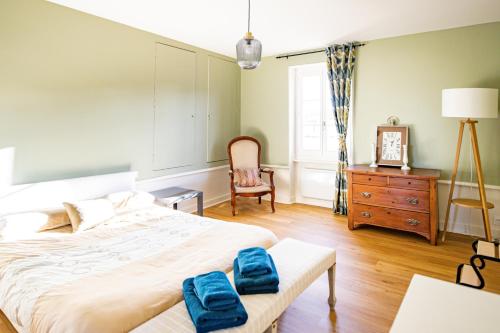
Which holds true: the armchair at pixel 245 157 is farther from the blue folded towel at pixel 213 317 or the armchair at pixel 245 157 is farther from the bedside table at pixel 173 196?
the blue folded towel at pixel 213 317

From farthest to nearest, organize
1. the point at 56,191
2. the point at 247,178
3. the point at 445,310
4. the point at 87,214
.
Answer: the point at 247,178, the point at 56,191, the point at 87,214, the point at 445,310

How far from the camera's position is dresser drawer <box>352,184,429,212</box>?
3487 millimetres

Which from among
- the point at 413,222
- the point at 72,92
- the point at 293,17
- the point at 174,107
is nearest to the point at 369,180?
the point at 413,222

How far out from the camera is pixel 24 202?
2.69 meters

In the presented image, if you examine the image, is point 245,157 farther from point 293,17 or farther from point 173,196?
point 293,17

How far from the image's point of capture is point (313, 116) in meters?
4.95

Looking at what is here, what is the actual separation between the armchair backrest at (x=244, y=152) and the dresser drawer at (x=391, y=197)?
5.61 feet

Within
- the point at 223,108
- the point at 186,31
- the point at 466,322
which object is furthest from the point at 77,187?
the point at 466,322

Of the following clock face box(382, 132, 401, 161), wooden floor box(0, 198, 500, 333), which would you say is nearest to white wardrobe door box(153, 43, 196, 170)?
wooden floor box(0, 198, 500, 333)

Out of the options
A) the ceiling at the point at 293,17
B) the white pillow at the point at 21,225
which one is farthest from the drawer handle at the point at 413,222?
the white pillow at the point at 21,225

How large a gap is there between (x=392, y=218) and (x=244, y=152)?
2.36m

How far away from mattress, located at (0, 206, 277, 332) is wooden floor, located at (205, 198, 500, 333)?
61 cm

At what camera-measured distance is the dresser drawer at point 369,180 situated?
3717mm

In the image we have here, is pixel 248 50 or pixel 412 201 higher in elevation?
pixel 248 50
